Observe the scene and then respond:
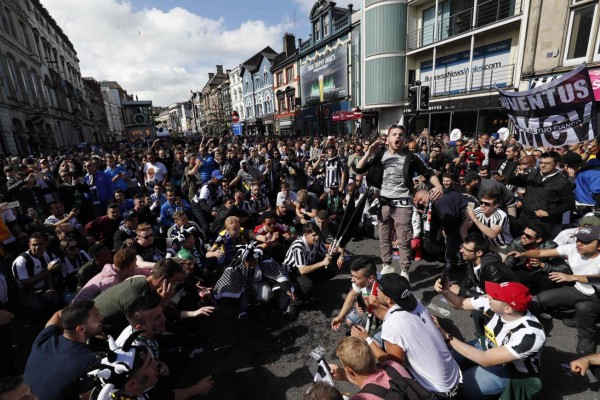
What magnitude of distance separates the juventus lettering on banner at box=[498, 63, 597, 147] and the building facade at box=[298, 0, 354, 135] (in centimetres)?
1877

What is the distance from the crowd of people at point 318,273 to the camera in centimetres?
224

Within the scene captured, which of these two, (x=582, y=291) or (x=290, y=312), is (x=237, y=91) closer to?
(x=290, y=312)

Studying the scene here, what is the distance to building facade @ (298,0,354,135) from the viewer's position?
23.9m

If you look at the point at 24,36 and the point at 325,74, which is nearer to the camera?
the point at 325,74

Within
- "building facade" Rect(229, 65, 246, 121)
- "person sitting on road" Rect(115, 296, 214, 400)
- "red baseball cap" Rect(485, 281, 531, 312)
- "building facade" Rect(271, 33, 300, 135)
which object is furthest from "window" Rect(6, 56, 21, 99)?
"red baseball cap" Rect(485, 281, 531, 312)

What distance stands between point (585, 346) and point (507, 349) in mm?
1766

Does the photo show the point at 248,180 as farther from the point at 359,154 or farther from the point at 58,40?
the point at 58,40

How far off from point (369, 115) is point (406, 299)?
21.3 meters

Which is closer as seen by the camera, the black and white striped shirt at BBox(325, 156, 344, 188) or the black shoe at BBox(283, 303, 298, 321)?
the black shoe at BBox(283, 303, 298, 321)

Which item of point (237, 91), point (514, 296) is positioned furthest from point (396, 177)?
point (237, 91)

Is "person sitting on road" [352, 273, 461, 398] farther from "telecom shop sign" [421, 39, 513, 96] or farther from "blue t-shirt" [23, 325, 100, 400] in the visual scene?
"telecom shop sign" [421, 39, 513, 96]

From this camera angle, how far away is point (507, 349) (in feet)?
7.36

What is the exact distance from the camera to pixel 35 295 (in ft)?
12.7

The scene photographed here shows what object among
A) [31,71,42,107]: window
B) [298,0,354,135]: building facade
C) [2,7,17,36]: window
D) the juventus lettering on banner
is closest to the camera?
the juventus lettering on banner
